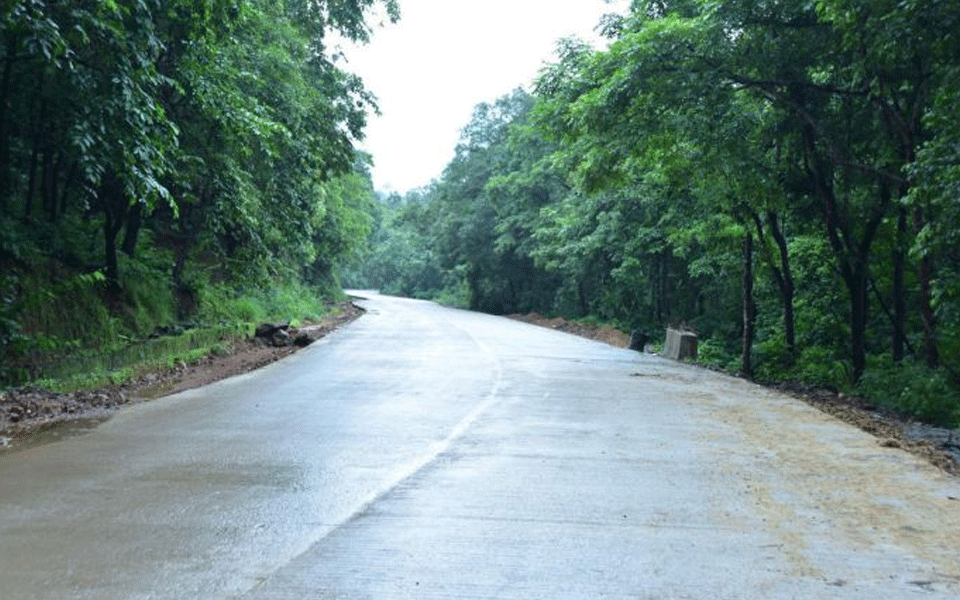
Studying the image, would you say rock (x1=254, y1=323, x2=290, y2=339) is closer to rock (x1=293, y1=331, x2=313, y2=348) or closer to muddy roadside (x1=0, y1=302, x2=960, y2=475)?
rock (x1=293, y1=331, x2=313, y2=348)

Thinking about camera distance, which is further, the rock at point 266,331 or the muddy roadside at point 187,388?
the rock at point 266,331

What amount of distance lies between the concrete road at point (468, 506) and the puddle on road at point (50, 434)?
24 cm

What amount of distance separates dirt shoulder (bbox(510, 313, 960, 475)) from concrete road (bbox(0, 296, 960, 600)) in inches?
14.7

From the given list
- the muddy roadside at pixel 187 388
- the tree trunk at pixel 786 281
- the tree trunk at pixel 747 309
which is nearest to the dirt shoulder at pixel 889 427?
the muddy roadside at pixel 187 388

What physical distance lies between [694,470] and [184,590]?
4.72m

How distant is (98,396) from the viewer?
11.4 meters

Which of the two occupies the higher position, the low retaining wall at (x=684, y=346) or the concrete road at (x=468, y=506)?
the low retaining wall at (x=684, y=346)

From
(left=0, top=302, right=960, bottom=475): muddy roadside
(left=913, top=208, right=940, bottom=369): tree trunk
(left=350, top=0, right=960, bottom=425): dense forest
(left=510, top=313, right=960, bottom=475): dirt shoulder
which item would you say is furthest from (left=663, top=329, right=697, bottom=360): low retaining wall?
(left=913, top=208, right=940, bottom=369): tree trunk

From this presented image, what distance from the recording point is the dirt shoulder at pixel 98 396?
29.6ft

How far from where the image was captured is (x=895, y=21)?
10.2 metres

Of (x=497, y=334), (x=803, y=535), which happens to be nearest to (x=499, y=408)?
(x=803, y=535)

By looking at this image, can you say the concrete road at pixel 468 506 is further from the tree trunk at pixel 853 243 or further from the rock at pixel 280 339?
the rock at pixel 280 339

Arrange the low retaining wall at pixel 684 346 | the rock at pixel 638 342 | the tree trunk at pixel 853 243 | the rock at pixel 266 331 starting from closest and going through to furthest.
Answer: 1. the tree trunk at pixel 853 243
2. the rock at pixel 266 331
3. the low retaining wall at pixel 684 346
4. the rock at pixel 638 342

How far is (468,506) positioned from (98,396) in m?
7.66
